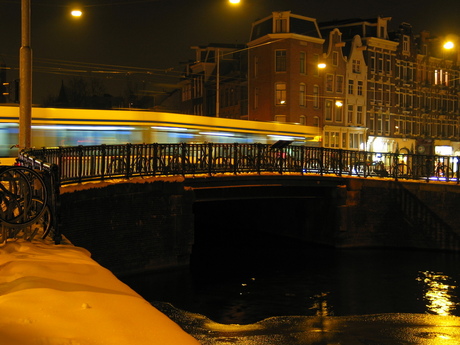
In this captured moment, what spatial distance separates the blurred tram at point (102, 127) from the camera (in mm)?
23125

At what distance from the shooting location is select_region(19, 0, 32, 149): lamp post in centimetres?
1382

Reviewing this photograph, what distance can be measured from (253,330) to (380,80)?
48996mm

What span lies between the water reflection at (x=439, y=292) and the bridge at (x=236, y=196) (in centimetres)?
522

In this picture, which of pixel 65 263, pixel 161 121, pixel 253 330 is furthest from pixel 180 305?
pixel 161 121

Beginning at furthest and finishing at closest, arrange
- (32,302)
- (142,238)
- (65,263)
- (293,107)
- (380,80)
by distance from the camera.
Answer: (380,80) < (293,107) < (142,238) < (65,263) < (32,302)

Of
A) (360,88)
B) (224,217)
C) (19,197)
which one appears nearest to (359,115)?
(360,88)

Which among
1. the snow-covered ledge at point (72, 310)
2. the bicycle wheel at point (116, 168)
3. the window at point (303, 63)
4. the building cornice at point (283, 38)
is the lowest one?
the snow-covered ledge at point (72, 310)

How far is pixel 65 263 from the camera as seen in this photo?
724cm

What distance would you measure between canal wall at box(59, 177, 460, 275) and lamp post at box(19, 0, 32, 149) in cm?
160

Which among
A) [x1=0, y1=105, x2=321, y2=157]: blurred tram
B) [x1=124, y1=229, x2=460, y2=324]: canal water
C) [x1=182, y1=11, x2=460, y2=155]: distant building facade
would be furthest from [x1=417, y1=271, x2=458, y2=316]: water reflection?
[x1=182, y1=11, x2=460, y2=155]: distant building facade

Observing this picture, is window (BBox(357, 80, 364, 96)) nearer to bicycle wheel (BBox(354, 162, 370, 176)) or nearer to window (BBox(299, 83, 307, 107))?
window (BBox(299, 83, 307, 107))

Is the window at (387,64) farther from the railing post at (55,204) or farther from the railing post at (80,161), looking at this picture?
the railing post at (55,204)

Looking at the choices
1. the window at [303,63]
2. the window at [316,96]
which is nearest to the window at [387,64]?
the window at [316,96]

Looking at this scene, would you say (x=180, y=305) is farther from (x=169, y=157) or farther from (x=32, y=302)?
(x=32, y=302)
